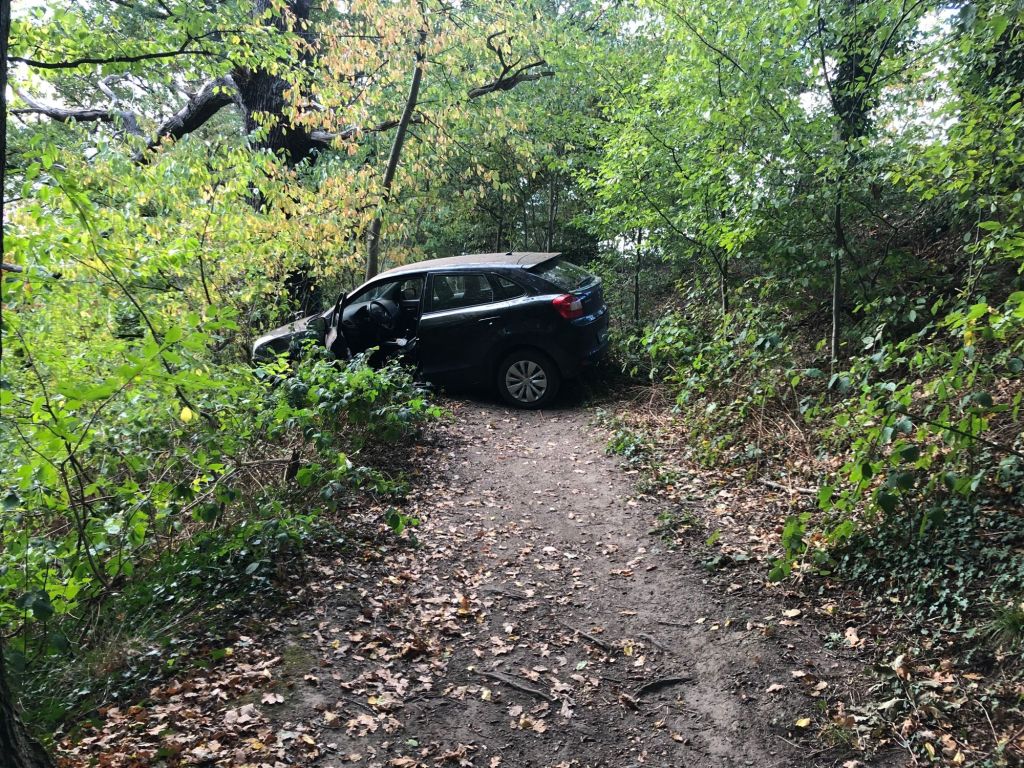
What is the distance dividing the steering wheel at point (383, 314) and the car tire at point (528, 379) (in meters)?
1.73

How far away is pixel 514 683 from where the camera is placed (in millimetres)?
3725

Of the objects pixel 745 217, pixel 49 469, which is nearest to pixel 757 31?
pixel 745 217

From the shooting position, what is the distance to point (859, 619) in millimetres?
3824

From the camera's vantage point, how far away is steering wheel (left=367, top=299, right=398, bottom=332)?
9250 mm

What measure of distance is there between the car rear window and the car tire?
3.11ft

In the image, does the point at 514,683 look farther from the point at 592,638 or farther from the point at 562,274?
the point at 562,274

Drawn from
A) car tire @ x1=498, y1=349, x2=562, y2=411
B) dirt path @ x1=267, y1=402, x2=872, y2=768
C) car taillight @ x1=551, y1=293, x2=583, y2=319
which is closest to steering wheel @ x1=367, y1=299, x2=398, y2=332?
car tire @ x1=498, y1=349, x2=562, y2=411

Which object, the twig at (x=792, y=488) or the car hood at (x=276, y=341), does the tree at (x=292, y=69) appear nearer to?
the car hood at (x=276, y=341)

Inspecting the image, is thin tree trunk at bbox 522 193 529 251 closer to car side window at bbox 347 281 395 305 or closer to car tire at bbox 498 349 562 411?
car side window at bbox 347 281 395 305

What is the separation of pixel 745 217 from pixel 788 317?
7.31ft

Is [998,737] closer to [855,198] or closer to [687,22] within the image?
[855,198]

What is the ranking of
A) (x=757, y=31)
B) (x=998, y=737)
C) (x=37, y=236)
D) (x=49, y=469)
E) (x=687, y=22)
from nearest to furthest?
1. (x=998, y=737)
2. (x=49, y=469)
3. (x=37, y=236)
4. (x=757, y=31)
5. (x=687, y=22)

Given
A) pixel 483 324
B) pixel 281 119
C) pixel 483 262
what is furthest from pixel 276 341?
pixel 281 119

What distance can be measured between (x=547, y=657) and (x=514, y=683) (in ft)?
1.02
